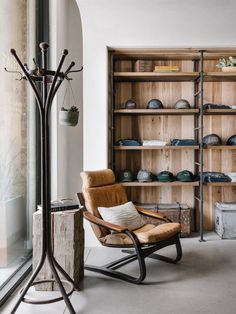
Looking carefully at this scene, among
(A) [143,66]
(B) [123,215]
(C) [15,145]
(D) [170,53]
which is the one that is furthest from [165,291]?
(D) [170,53]

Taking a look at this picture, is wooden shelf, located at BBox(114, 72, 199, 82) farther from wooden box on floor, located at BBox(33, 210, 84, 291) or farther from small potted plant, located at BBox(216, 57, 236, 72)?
wooden box on floor, located at BBox(33, 210, 84, 291)

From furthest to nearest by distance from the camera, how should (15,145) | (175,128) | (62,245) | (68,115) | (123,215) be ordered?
(175,128) → (123,215) → (15,145) → (68,115) → (62,245)

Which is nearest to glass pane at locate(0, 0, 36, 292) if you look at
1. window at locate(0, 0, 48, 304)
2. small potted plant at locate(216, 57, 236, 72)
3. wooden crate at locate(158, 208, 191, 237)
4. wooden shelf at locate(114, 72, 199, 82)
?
window at locate(0, 0, 48, 304)

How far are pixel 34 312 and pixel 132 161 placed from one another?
2.51m

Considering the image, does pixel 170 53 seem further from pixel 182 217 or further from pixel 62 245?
pixel 62 245

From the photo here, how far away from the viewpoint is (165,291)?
2.63 metres

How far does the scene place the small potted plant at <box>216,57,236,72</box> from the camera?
4.04 m

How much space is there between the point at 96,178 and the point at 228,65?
2.22m

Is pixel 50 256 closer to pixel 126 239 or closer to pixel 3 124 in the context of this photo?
pixel 126 239

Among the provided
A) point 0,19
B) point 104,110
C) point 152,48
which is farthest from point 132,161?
point 0,19

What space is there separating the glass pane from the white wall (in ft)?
2.28

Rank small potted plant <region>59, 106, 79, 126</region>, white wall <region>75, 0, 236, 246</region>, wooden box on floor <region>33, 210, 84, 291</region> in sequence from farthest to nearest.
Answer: white wall <region>75, 0, 236, 246</region> < small potted plant <region>59, 106, 79, 126</region> < wooden box on floor <region>33, 210, 84, 291</region>

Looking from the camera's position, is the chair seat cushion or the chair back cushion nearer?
the chair seat cushion

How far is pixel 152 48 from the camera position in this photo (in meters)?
3.98
